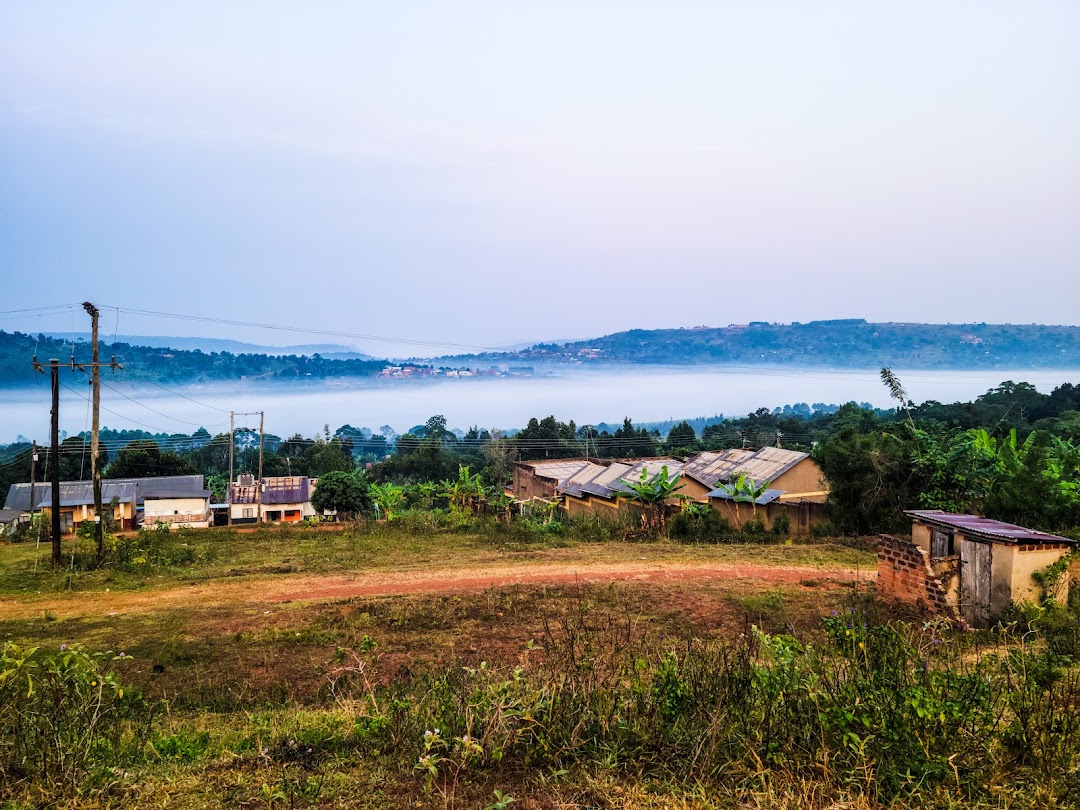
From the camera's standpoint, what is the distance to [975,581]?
9172 millimetres

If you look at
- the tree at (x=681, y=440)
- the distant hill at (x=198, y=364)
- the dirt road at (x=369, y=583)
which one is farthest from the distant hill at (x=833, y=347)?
the dirt road at (x=369, y=583)

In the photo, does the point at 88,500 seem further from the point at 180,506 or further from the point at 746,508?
the point at 746,508

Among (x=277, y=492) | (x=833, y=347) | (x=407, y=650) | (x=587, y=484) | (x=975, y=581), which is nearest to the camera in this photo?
(x=407, y=650)

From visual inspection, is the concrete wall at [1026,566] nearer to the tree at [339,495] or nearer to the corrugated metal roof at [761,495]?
the corrugated metal roof at [761,495]

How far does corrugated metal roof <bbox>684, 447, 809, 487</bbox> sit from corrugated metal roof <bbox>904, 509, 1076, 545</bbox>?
489 inches

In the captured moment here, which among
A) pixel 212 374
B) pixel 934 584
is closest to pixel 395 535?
pixel 934 584

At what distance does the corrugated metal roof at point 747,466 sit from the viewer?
2339 cm

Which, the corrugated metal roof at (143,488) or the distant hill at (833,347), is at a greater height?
the distant hill at (833,347)

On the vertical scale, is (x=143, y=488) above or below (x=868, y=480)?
below

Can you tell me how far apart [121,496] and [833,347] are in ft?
403

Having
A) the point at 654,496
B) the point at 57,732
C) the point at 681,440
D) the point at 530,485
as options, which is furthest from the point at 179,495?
the point at 57,732

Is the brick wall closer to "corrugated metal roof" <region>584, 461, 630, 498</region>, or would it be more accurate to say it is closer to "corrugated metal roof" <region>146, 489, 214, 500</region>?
"corrugated metal roof" <region>584, 461, 630, 498</region>

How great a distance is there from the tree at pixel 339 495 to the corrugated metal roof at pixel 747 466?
16.1 meters

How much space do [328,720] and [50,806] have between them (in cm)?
184
